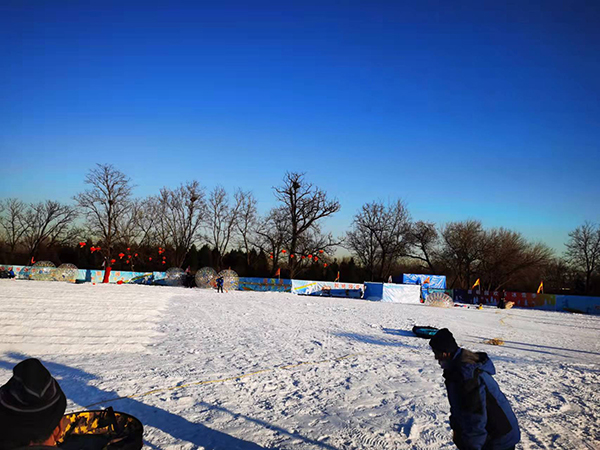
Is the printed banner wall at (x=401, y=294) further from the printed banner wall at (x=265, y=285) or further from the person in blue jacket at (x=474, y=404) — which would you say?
the person in blue jacket at (x=474, y=404)

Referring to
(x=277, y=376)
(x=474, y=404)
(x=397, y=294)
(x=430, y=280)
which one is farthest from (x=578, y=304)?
(x=474, y=404)

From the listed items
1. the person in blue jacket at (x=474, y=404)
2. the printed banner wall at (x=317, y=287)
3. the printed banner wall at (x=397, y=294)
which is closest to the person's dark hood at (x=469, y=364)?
the person in blue jacket at (x=474, y=404)

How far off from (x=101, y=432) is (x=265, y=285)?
3338cm

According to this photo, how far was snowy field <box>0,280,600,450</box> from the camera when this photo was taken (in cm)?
541

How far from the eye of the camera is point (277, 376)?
794cm

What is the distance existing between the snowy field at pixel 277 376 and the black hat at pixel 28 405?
271 centimetres

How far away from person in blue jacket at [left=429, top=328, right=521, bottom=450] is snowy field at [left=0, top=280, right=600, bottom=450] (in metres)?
2.31

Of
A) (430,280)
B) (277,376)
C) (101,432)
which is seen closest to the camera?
(101,432)

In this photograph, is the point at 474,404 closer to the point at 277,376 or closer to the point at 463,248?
the point at 277,376

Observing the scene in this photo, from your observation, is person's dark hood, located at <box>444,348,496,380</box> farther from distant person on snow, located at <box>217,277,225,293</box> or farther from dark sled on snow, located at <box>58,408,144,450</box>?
distant person on snow, located at <box>217,277,225,293</box>

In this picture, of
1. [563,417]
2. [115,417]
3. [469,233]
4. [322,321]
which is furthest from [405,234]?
[115,417]

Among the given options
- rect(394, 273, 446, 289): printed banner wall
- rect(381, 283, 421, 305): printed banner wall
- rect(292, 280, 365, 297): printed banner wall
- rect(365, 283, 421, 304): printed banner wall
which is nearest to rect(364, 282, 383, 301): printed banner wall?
rect(365, 283, 421, 304): printed banner wall

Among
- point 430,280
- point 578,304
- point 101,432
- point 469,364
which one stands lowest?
point 101,432

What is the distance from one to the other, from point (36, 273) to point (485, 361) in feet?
126
